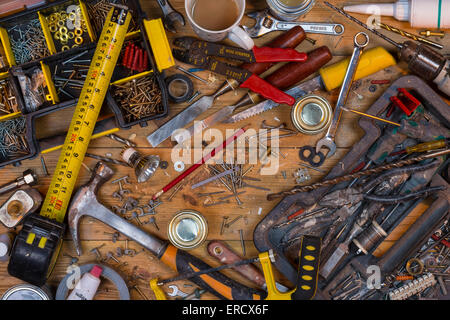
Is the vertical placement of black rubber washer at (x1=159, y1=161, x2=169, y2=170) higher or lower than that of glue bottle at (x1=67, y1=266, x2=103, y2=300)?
higher

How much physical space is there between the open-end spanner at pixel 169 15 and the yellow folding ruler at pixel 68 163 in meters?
0.27

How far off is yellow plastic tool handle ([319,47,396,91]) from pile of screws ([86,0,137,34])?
1292mm

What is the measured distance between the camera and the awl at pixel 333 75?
2.52 metres

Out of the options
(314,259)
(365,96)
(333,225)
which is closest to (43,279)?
(314,259)

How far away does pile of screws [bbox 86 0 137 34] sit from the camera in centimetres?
253

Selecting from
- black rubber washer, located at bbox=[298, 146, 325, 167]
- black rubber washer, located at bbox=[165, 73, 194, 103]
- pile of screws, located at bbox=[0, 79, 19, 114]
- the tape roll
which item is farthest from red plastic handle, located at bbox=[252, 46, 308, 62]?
the tape roll

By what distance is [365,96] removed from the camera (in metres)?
2.63

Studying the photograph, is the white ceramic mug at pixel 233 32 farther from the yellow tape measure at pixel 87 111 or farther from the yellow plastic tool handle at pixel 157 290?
the yellow plastic tool handle at pixel 157 290

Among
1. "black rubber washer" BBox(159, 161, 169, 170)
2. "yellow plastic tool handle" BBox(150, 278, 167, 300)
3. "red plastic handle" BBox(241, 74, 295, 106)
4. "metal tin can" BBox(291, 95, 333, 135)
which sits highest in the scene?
"red plastic handle" BBox(241, 74, 295, 106)

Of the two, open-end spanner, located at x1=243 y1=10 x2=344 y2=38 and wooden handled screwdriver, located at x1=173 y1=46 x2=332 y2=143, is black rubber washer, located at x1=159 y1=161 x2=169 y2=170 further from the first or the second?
open-end spanner, located at x1=243 y1=10 x2=344 y2=38

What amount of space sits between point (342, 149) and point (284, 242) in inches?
29.2

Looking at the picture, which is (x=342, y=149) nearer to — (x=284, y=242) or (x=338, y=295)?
(x=284, y=242)

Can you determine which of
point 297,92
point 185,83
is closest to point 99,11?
point 185,83

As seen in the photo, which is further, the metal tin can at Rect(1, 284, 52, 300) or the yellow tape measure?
the metal tin can at Rect(1, 284, 52, 300)
